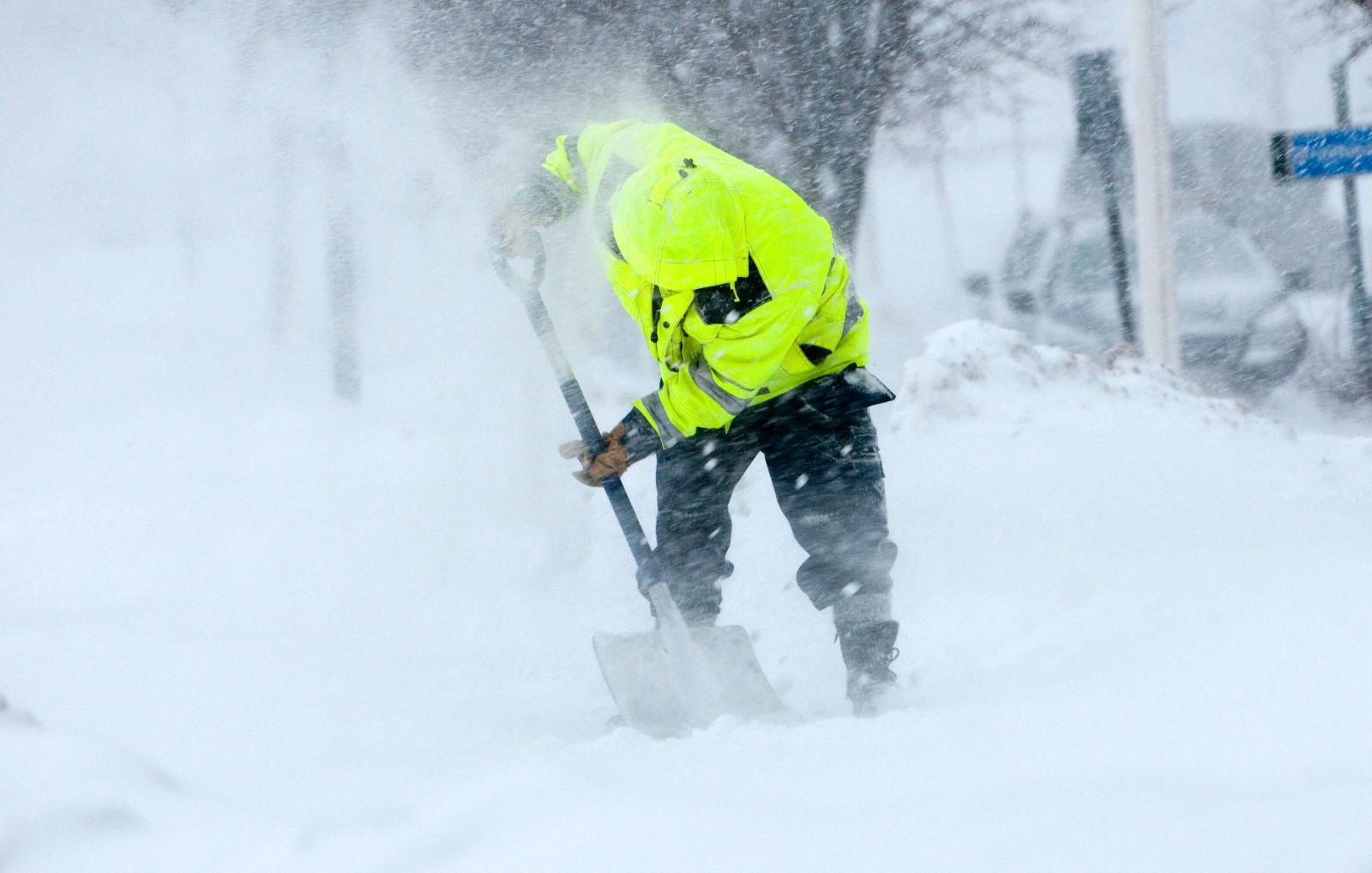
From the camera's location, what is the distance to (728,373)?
2244mm

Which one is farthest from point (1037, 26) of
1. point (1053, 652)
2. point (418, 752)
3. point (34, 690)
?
point (34, 690)

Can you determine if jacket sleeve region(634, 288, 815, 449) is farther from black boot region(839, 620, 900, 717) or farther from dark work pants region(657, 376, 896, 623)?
black boot region(839, 620, 900, 717)

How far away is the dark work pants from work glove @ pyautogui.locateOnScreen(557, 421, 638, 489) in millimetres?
169

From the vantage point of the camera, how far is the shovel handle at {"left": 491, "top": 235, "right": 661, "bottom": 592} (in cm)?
253

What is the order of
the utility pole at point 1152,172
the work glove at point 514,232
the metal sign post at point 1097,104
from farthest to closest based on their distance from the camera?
the utility pole at point 1152,172, the metal sign post at point 1097,104, the work glove at point 514,232

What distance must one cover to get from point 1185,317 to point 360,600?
5.49 metres

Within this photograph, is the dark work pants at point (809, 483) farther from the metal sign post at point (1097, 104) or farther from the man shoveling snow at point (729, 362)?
the metal sign post at point (1097, 104)

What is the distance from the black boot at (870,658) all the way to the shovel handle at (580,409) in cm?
51

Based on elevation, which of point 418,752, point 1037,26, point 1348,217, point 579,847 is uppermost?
point 1037,26

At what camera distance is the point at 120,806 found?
138cm

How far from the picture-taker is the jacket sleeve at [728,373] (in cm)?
217

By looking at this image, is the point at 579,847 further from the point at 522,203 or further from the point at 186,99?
the point at 186,99

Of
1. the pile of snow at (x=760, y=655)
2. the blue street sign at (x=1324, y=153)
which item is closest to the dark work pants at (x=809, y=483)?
the pile of snow at (x=760, y=655)

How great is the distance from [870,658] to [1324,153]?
4024 mm
